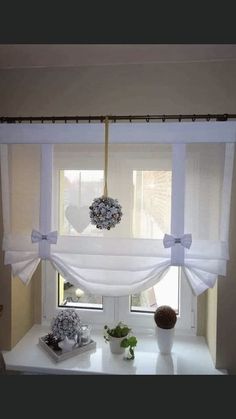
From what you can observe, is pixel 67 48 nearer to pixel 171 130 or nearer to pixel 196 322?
pixel 171 130

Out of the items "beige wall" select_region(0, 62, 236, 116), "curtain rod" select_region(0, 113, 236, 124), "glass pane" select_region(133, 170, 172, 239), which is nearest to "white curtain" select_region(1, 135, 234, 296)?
"glass pane" select_region(133, 170, 172, 239)

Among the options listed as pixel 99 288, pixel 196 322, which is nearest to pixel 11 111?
pixel 99 288

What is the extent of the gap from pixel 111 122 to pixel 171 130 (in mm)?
272

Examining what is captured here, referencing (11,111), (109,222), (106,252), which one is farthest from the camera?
(11,111)

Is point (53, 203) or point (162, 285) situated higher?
point (53, 203)

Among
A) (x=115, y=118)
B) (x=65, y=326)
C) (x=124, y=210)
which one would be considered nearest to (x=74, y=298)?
(x=65, y=326)

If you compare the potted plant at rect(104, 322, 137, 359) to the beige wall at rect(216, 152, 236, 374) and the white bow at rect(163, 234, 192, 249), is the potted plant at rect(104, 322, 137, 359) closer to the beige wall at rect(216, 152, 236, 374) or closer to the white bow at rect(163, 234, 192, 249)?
the beige wall at rect(216, 152, 236, 374)

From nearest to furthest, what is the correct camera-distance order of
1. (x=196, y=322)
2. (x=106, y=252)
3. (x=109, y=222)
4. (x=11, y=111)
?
(x=109, y=222)
(x=106, y=252)
(x=11, y=111)
(x=196, y=322)

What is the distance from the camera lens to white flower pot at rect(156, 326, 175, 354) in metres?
1.36

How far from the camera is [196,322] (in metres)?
1.48

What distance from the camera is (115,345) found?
1.35 m

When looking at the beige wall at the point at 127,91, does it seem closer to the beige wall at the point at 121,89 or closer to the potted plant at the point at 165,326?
the beige wall at the point at 121,89

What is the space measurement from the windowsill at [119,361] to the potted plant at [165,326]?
0.05 m

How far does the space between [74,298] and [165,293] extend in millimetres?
501
